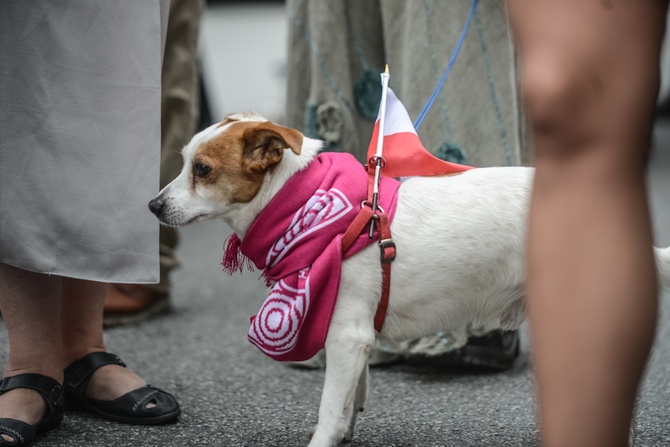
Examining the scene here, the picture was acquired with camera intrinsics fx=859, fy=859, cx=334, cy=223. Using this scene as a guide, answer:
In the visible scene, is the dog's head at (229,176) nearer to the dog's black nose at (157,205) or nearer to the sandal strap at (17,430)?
the dog's black nose at (157,205)

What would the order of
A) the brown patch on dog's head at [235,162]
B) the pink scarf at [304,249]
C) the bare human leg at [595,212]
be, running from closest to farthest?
the bare human leg at [595,212], the pink scarf at [304,249], the brown patch on dog's head at [235,162]

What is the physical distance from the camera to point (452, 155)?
2.55 metres

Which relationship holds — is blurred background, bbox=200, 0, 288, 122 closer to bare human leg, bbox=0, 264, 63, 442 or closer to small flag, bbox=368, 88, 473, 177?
bare human leg, bbox=0, 264, 63, 442

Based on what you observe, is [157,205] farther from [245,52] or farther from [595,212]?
[245,52]

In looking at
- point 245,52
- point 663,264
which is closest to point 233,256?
point 663,264

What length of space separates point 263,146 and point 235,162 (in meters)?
0.07

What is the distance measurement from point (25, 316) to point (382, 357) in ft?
3.56

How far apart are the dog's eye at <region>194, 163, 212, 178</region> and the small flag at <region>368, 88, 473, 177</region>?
36 cm

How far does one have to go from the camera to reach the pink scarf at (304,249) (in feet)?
5.70

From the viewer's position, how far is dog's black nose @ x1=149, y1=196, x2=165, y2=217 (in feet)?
6.28

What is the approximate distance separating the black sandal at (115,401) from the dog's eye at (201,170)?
2.02ft

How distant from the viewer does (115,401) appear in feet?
7.00

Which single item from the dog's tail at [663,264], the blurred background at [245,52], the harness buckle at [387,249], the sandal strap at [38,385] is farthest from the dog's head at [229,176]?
the blurred background at [245,52]

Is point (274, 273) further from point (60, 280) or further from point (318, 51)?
point (318, 51)
